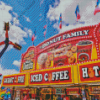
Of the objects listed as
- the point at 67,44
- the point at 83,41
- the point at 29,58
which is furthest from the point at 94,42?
the point at 29,58

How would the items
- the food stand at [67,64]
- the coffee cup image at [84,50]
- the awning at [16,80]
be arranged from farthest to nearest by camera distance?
1. the awning at [16,80]
2. the coffee cup image at [84,50]
3. the food stand at [67,64]

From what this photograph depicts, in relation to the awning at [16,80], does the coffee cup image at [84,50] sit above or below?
above

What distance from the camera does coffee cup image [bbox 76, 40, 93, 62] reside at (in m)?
11.4

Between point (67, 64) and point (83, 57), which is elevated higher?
point (83, 57)

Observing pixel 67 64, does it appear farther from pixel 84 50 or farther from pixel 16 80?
pixel 16 80

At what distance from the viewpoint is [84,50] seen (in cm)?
1170

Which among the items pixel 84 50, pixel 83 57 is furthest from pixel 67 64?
pixel 84 50

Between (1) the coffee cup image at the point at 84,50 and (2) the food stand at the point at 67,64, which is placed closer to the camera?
(2) the food stand at the point at 67,64

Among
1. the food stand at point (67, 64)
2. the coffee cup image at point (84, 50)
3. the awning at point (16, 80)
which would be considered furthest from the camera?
the awning at point (16, 80)

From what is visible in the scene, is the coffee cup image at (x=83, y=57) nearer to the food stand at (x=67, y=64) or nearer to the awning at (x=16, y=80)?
the food stand at (x=67, y=64)

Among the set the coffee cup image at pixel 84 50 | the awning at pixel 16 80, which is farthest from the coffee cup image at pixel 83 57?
the awning at pixel 16 80

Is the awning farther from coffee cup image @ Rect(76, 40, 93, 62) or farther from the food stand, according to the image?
coffee cup image @ Rect(76, 40, 93, 62)

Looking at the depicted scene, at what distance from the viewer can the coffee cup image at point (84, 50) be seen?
Result: 37.4ft

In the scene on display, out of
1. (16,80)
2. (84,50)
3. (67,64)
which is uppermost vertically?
(84,50)
